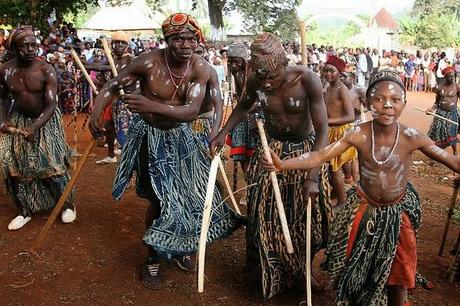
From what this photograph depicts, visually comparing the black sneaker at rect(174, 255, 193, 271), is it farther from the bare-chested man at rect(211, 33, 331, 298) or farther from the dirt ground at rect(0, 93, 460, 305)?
the bare-chested man at rect(211, 33, 331, 298)

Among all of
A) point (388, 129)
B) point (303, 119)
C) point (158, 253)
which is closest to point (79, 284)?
point (158, 253)

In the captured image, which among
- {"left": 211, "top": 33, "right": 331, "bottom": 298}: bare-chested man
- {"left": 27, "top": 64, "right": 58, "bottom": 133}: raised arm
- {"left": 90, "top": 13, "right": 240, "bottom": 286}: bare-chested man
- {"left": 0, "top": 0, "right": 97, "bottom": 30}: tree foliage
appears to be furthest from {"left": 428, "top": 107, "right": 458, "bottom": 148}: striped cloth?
{"left": 0, "top": 0, "right": 97, "bottom": 30}: tree foliage

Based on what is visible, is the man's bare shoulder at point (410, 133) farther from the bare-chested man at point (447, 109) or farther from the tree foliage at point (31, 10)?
the tree foliage at point (31, 10)

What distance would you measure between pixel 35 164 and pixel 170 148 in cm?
175

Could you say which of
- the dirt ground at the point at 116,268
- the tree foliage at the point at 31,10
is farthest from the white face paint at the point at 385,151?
the tree foliage at the point at 31,10

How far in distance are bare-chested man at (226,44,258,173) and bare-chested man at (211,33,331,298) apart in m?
1.88

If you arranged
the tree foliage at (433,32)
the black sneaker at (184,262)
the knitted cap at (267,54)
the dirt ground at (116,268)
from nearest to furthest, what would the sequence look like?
the knitted cap at (267,54), the dirt ground at (116,268), the black sneaker at (184,262), the tree foliage at (433,32)

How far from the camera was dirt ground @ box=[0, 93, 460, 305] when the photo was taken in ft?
12.6

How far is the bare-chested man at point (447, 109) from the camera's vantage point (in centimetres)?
893

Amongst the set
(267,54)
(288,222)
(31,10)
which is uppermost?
(31,10)

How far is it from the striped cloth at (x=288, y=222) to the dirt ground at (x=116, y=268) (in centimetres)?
22

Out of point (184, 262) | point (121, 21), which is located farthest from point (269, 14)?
point (184, 262)

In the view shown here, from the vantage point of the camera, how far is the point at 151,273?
4066 millimetres

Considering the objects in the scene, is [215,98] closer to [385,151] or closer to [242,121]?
[385,151]
